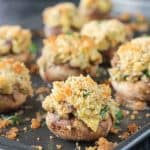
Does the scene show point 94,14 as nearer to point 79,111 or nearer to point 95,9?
point 95,9

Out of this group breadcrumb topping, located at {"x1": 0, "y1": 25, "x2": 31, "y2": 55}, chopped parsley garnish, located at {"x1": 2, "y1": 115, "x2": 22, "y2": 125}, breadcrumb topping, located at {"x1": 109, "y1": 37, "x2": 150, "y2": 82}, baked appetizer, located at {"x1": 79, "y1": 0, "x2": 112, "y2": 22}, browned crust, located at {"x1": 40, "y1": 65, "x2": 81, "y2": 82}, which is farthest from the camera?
baked appetizer, located at {"x1": 79, "y1": 0, "x2": 112, "y2": 22}

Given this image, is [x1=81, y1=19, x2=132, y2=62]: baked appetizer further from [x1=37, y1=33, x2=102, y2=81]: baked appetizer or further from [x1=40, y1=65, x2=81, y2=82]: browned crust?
[x1=40, y1=65, x2=81, y2=82]: browned crust

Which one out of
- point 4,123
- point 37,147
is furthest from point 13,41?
point 37,147

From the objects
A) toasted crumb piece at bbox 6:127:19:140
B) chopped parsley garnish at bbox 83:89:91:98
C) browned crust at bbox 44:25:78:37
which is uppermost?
browned crust at bbox 44:25:78:37

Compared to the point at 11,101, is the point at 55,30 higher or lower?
higher

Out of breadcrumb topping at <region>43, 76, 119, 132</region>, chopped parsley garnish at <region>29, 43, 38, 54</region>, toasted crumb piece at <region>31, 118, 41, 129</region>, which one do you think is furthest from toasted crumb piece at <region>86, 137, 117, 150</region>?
chopped parsley garnish at <region>29, 43, 38, 54</region>

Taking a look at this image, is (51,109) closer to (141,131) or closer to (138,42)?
(141,131)

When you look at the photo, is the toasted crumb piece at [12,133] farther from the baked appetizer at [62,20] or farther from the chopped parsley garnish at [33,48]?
the baked appetizer at [62,20]
